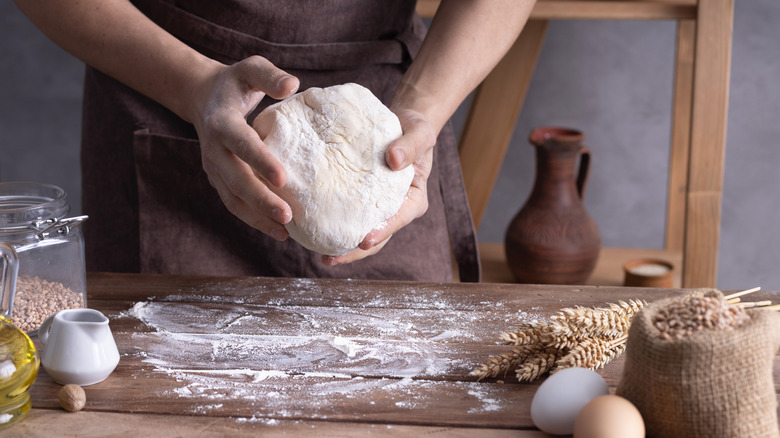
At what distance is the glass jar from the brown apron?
1.02 feet

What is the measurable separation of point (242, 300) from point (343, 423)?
0.42m

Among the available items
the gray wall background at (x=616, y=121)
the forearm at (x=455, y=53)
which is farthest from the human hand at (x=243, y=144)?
the gray wall background at (x=616, y=121)

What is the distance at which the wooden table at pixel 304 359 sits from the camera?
86cm

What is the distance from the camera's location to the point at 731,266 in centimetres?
293

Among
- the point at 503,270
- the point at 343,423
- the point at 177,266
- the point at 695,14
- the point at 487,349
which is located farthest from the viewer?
the point at 503,270

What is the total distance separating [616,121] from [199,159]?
1.84 meters

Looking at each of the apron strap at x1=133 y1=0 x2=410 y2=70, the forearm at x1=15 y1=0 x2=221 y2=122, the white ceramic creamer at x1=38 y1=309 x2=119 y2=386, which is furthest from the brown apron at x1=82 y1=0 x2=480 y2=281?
the white ceramic creamer at x1=38 y1=309 x2=119 y2=386

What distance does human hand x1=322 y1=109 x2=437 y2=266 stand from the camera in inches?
42.4

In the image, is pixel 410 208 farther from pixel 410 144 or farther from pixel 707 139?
pixel 707 139

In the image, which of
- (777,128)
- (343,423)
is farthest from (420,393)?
(777,128)

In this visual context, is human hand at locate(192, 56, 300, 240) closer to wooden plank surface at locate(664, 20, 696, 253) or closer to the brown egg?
the brown egg

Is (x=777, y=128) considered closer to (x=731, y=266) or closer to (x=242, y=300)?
(x=731, y=266)

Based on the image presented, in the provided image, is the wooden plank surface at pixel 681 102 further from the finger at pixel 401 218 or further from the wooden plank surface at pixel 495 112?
the finger at pixel 401 218

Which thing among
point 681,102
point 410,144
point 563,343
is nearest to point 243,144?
point 410,144
